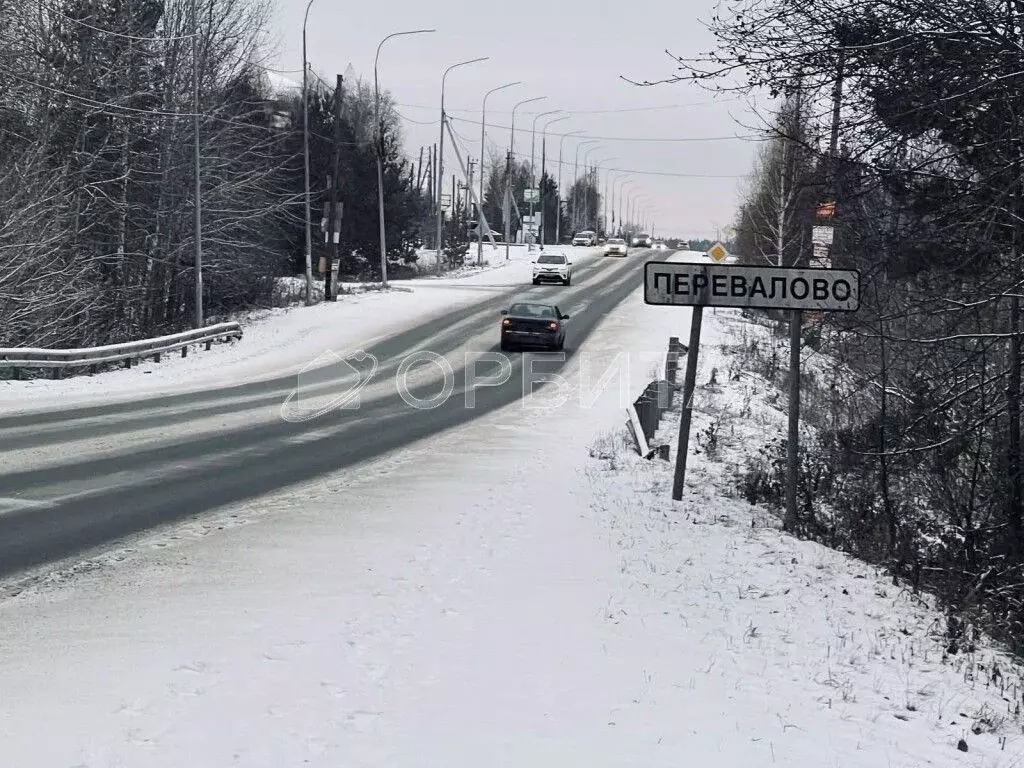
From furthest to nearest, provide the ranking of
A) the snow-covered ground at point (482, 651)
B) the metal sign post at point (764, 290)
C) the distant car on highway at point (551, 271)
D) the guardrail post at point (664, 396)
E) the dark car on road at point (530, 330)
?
the distant car on highway at point (551, 271), the dark car on road at point (530, 330), the guardrail post at point (664, 396), the metal sign post at point (764, 290), the snow-covered ground at point (482, 651)

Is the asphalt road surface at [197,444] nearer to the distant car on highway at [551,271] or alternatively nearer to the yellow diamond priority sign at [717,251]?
the yellow diamond priority sign at [717,251]

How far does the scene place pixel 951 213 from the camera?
32.8 ft

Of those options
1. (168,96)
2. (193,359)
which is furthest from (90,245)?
(193,359)

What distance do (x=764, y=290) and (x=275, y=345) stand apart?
23625 mm

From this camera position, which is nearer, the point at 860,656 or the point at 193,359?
the point at 860,656

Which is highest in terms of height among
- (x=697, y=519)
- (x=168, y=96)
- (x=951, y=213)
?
(x=168, y=96)

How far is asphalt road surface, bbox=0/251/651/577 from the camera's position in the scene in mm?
11016

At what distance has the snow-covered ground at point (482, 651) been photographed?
5.71 meters

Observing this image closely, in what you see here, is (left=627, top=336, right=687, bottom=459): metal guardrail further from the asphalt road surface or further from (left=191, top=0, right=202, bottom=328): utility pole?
(left=191, top=0, right=202, bottom=328): utility pole

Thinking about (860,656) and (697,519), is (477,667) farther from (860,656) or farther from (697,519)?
(697,519)

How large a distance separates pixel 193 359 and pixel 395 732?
1024 inches
